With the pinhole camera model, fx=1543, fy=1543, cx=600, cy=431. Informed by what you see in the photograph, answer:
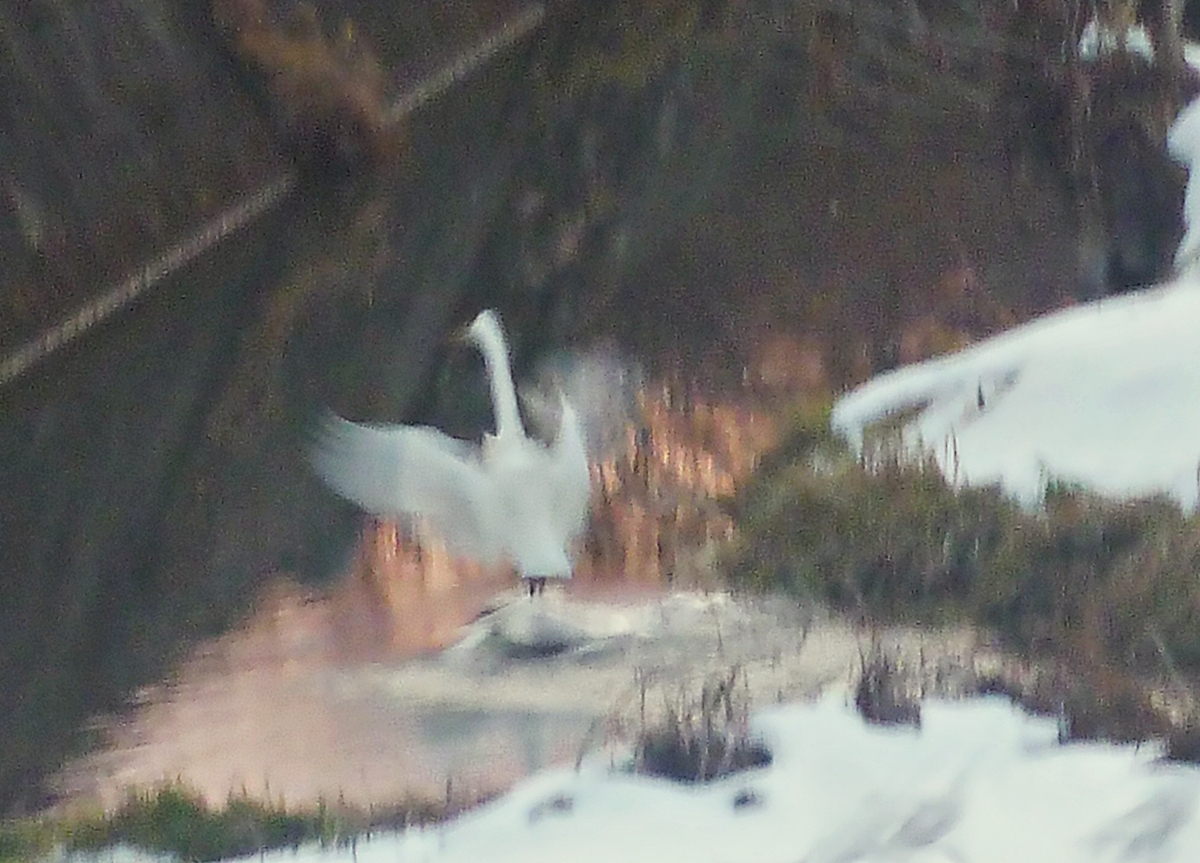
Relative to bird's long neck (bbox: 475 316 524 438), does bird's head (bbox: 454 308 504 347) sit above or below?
above

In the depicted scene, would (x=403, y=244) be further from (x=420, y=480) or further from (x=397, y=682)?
(x=397, y=682)

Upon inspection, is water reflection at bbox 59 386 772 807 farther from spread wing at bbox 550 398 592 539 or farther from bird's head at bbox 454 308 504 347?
bird's head at bbox 454 308 504 347

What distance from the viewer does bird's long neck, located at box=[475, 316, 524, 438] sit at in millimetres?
1123

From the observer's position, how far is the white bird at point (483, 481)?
1062 mm

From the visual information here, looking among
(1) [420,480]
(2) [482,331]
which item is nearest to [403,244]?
(2) [482,331]

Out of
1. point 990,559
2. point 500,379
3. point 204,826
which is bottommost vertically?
point 204,826

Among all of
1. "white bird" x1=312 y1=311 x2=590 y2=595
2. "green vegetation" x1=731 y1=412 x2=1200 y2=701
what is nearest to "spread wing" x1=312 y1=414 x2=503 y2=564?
"white bird" x1=312 y1=311 x2=590 y2=595

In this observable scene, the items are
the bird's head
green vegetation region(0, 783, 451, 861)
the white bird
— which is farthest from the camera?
the bird's head

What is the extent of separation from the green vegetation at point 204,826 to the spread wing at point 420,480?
0.66 feet

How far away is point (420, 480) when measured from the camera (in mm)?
1091

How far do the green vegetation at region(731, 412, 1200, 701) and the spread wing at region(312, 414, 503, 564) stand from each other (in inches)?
7.1

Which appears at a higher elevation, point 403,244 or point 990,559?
point 403,244

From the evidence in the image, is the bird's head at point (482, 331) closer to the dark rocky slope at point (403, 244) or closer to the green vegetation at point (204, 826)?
the dark rocky slope at point (403, 244)

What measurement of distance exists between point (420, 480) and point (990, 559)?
39 cm
